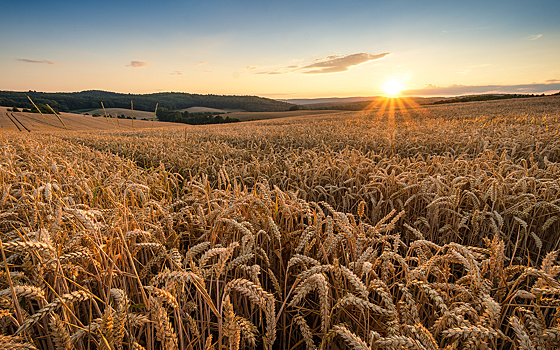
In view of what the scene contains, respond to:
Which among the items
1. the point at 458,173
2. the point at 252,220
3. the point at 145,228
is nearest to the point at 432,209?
the point at 458,173

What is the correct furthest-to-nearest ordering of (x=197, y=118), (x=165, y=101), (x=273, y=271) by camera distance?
(x=165, y=101), (x=197, y=118), (x=273, y=271)

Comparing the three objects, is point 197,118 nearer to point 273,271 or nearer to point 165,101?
point 165,101

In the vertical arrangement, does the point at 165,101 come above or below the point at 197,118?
above

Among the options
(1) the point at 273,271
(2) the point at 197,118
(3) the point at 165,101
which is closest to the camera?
(1) the point at 273,271

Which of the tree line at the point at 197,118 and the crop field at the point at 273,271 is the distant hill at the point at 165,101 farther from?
the crop field at the point at 273,271

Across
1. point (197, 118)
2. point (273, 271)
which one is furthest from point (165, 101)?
point (273, 271)

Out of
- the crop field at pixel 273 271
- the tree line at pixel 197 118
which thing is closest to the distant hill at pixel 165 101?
the tree line at pixel 197 118

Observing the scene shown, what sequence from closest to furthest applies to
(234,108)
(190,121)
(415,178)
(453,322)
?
(453,322), (415,178), (190,121), (234,108)

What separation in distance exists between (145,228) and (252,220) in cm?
72

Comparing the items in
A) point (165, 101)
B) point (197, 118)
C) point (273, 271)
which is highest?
point (165, 101)

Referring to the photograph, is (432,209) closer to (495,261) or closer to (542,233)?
(542,233)

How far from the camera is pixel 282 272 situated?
1.76m

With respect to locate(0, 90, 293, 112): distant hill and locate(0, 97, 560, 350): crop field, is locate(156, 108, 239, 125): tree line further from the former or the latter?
locate(0, 97, 560, 350): crop field

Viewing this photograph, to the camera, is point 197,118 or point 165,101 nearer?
point 197,118
